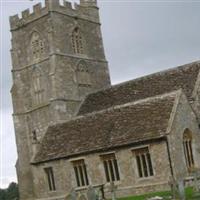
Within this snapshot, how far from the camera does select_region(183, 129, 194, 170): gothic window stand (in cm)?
3628

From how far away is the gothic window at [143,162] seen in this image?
35.8 meters

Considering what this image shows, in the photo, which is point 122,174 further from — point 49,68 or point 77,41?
point 77,41

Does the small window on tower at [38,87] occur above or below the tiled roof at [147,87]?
above

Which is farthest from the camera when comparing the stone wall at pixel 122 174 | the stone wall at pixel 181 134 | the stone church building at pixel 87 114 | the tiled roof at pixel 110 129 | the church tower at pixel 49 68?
the church tower at pixel 49 68

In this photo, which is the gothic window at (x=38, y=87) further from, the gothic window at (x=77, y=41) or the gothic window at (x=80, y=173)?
the gothic window at (x=80, y=173)

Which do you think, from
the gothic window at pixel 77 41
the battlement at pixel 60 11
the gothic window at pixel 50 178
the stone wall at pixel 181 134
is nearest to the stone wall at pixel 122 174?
the gothic window at pixel 50 178

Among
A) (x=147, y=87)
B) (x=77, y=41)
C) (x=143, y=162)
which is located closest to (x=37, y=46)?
(x=77, y=41)

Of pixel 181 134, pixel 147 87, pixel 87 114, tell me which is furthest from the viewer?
pixel 147 87

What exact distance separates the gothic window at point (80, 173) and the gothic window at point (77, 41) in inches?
589

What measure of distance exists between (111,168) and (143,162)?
2.43 meters

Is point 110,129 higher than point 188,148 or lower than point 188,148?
higher

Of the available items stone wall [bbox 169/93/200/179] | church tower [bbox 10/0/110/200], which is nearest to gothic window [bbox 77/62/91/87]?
church tower [bbox 10/0/110/200]

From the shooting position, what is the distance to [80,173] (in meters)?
39.1

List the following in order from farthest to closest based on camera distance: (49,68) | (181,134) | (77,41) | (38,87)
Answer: (77,41) < (38,87) < (49,68) < (181,134)
